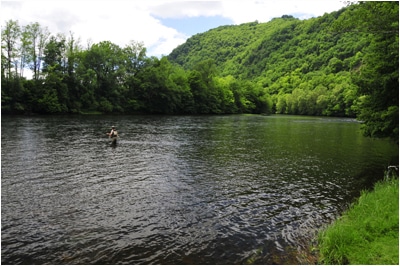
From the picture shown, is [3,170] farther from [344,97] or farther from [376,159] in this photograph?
[344,97]

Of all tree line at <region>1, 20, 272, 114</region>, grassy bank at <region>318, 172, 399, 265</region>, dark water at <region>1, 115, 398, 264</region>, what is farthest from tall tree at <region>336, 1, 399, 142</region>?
tree line at <region>1, 20, 272, 114</region>

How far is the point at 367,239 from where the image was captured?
9531 mm

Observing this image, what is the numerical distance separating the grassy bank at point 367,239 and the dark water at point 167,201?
4.21ft

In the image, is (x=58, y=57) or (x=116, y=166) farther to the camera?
(x=58, y=57)

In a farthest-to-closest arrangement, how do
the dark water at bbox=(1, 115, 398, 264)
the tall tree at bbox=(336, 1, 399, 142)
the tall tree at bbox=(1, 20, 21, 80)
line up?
the tall tree at bbox=(1, 20, 21, 80) → the tall tree at bbox=(336, 1, 399, 142) → the dark water at bbox=(1, 115, 398, 264)

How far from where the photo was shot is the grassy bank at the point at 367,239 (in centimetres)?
849

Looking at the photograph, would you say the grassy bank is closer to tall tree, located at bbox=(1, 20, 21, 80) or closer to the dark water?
the dark water

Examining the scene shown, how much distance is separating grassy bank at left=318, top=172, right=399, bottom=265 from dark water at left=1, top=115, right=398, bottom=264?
1283 mm

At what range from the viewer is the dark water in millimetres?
10141

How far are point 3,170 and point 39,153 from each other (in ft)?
19.5

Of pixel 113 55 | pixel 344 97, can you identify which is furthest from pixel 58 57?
pixel 344 97

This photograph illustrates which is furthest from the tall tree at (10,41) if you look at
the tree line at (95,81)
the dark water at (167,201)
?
the dark water at (167,201)

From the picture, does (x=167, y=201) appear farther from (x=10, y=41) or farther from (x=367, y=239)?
(x=10, y=41)

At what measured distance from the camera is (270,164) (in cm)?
2423
